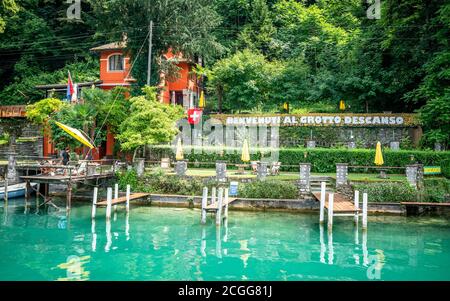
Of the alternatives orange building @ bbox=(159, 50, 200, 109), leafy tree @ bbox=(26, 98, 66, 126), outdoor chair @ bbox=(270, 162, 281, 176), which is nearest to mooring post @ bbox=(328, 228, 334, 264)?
outdoor chair @ bbox=(270, 162, 281, 176)

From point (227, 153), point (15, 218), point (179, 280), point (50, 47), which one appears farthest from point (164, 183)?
point (50, 47)

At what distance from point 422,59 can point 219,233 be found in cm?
2273

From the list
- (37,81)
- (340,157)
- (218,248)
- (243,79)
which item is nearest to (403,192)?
(340,157)

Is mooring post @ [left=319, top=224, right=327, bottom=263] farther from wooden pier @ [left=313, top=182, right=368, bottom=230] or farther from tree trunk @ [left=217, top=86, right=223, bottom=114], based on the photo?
tree trunk @ [left=217, top=86, right=223, bottom=114]

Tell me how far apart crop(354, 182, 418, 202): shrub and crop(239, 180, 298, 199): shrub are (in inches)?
142

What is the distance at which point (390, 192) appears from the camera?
21.9m

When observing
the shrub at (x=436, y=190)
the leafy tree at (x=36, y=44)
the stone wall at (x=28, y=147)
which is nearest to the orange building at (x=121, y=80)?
the stone wall at (x=28, y=147)

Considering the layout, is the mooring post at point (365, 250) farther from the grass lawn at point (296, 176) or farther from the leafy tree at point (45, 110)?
the leafy tree at point (45, 110)

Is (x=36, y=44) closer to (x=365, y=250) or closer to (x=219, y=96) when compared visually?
(x=219, y=96)

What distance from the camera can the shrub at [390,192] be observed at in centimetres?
2166

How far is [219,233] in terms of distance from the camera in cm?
1798

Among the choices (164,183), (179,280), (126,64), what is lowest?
(179,280)
